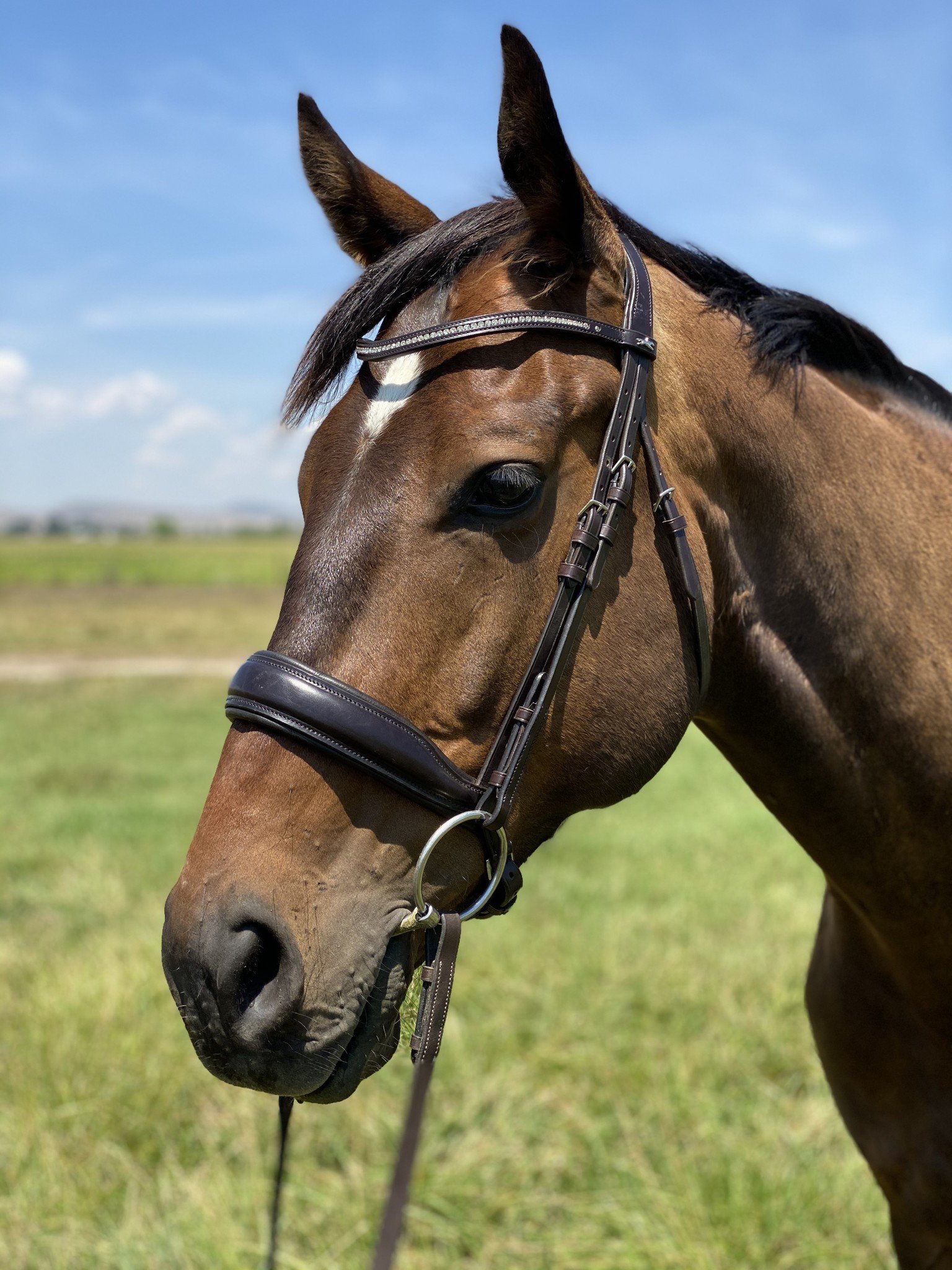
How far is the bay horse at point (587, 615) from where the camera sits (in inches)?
61.2

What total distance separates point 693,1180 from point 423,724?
2858 millimetres

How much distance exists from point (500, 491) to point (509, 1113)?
3.37m

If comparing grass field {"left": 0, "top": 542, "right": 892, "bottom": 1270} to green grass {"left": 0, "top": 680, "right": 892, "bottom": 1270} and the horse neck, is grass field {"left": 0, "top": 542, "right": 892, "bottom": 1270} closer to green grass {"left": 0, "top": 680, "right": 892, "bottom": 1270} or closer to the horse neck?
green grass {"left": 0, "top": 680, "right": 892, "bottom": 1270}

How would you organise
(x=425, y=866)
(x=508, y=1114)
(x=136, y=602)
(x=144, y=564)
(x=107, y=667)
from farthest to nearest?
(x=144, y=564)
(x=136, y=602)
(x=107, y=667)
(x=508, y=1114)
(x=425, y=866)

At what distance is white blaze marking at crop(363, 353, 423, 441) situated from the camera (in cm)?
173

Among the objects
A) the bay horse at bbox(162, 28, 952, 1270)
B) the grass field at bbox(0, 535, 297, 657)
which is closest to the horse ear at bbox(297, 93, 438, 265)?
the bay horse at bbox(162, 28, 952, 1270)

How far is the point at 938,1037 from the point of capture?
204cm

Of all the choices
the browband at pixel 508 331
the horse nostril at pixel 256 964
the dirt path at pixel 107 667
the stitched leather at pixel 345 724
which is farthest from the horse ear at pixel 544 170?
the dirt path at pixel 107 667

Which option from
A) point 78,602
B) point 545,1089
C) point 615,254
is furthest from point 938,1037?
point 78,602

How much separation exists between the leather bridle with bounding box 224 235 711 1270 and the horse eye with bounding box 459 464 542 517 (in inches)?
4.6

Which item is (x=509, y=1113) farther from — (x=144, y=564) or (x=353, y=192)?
(x=144, y=564)

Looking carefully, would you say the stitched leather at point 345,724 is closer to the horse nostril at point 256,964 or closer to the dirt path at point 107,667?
the horse nostril at point 256,964

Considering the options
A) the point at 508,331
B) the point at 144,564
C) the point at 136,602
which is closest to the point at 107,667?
the point at 136,602

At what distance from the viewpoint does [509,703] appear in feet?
5.52
